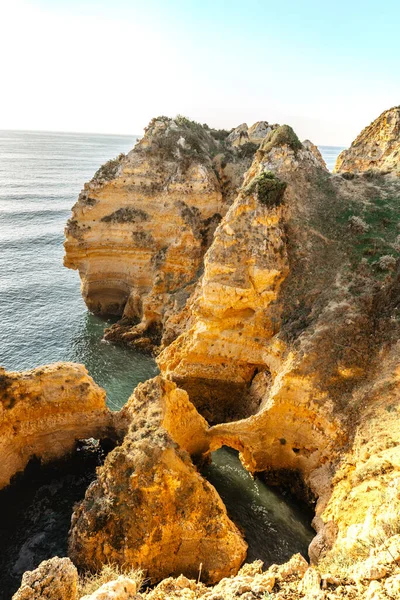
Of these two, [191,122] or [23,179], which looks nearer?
[191,122]

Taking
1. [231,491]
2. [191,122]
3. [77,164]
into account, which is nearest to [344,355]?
[231,491]

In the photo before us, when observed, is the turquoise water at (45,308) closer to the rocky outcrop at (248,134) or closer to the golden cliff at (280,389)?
the golden cliff at (280,389)

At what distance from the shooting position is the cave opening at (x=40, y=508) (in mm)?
17125

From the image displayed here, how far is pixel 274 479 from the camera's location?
72.7 feet

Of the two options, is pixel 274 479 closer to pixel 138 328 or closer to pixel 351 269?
pixel 351 269

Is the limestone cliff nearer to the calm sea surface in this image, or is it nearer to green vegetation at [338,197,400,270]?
green vegetation at [338,197,400,270]

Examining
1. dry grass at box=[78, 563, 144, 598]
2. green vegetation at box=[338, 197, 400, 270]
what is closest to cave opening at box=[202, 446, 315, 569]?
dry grass at box=[78, 563, 144, 598]

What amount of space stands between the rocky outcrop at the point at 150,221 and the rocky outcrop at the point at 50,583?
83.5 feet

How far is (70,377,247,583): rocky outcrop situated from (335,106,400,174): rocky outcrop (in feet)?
99.3

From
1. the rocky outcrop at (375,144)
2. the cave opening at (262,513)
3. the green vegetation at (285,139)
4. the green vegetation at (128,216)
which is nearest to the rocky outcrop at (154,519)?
the cave opening at (262,513)

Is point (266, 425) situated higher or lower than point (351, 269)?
lower

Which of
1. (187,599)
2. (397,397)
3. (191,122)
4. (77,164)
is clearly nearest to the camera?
(187,599)

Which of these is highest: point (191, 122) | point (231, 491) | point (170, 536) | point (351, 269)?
point (191, 122)

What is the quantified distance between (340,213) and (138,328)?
63.9ft
